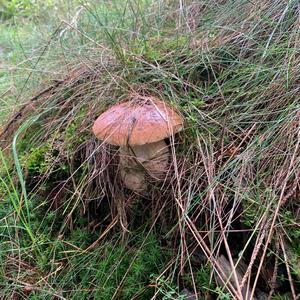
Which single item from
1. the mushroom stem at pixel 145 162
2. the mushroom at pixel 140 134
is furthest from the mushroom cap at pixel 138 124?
the mushroom stem at pixel 145 162

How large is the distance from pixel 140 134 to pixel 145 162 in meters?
0.19

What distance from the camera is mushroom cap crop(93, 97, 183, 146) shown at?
1429mm

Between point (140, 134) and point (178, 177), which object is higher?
point (140, 134)

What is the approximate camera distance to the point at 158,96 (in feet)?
5.57

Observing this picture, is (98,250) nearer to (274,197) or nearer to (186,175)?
(186,175)

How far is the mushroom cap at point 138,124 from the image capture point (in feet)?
4.69

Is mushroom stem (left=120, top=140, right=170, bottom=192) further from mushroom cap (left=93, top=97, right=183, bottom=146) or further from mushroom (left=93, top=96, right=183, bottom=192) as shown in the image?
mushroom cap (left=93, top=97, right=183, bottom=146)

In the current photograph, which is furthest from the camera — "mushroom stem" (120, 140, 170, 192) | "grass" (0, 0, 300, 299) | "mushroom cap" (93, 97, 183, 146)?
"mushroom stem" (120, 140, 170, 192)

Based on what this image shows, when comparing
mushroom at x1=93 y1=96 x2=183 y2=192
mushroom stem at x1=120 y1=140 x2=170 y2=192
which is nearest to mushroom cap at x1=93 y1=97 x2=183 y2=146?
mushroom at x1=93 y1=96 x2=183 y2=192

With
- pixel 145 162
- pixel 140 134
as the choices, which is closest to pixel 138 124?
pixel 140 134

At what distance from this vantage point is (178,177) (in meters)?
1.45

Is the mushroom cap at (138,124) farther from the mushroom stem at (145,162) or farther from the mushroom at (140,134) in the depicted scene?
the mushroom stem at (145,162)

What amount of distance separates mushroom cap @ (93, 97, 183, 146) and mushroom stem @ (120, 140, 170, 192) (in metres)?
0.11

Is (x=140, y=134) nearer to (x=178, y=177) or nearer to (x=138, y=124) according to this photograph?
(x=138, y=124)
